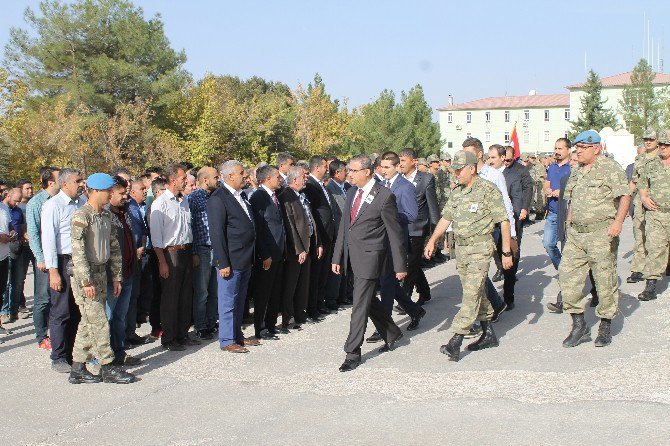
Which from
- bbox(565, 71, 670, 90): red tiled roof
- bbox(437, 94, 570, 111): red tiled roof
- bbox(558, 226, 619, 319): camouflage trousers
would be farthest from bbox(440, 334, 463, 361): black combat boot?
bbox(437, 94, 570, 111): red tiled roof

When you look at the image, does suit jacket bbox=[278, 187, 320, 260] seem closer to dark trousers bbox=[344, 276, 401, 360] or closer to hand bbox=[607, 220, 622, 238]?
dark trousers bbox=[344, 276, 401, 360]

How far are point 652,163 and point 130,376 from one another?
755cm

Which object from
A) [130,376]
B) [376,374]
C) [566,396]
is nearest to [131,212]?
[130,376]

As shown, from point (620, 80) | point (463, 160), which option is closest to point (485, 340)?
point (463, 160)

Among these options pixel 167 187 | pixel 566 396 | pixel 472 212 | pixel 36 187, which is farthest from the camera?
pixel 36 187

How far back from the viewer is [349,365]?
277 inches

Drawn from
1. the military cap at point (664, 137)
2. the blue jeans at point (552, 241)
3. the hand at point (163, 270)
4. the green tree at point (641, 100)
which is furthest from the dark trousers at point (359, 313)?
the green tree at point (641, 100)

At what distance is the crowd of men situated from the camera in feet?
23.4

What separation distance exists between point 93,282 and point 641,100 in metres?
72.9

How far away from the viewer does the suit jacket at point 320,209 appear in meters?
9.73

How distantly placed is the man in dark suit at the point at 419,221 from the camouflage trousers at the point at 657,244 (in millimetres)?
2959

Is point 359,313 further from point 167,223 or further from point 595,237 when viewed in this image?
point 595,237

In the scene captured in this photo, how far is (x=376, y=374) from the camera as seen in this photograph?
6.85 meters

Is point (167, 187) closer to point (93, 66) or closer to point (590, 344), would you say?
point (590, 344)
